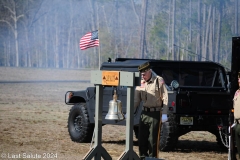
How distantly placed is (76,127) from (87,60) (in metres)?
95.8

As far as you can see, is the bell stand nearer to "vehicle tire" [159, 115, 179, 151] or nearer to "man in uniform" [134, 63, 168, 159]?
"man in uniform" [134, 63, 168, 159]

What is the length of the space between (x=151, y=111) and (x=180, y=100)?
10.2 ft

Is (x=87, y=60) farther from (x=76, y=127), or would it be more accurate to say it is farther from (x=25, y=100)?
(x=76, y=127)

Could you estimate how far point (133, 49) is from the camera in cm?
10469

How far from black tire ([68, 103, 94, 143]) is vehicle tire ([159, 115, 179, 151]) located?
1.94 meters

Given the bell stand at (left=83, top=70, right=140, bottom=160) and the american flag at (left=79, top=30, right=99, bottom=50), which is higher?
the american flag at (left=79, top=30, right=99, bottom=50)

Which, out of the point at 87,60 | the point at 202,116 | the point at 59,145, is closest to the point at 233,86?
the point at 202,116

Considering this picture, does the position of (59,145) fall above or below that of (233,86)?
below

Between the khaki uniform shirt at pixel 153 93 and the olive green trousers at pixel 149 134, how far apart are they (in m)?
0.16

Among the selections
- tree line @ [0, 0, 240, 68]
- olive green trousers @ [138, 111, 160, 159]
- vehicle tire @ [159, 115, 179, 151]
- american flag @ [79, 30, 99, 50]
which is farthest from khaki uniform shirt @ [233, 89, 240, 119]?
tree line @ [0, 0, 240, 68]

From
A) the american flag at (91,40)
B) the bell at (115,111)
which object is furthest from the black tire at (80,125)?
the bell at (115,111)

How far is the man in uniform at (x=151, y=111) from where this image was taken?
1123 centimetres

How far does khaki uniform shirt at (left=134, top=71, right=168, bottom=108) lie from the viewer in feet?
36.9

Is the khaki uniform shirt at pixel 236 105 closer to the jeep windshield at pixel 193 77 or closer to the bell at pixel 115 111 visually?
the bell at pixel 115 111
